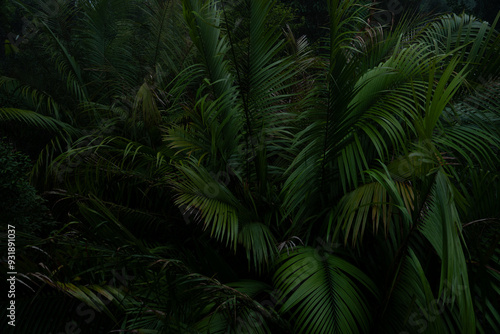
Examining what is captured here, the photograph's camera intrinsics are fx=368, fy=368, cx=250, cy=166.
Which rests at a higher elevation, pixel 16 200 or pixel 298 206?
pixel 298 206

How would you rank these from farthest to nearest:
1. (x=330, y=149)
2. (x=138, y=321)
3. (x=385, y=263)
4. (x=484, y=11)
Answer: (x=484, y=11) < (x=330, y=149) < (x=385, y=263) < (x=138, y=321)

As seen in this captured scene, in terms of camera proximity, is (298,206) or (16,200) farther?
(298,206)

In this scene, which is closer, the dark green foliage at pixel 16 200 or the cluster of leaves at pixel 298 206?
the cluster of leaves at pixel 298 206

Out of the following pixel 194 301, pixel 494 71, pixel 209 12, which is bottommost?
pixel 194 301

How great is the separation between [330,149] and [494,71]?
1.32 meters

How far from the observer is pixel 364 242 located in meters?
2.26

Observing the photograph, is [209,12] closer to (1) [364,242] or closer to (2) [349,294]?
(1) [364,242]

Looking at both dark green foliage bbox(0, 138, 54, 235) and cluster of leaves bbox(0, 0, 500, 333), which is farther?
dark green foliage bbox(0, 138, 54, 235)

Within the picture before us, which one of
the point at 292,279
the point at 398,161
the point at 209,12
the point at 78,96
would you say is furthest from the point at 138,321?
the point at 78,96

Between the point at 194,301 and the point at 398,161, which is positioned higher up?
the point at 398,161

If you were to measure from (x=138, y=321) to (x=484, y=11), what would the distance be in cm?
1356

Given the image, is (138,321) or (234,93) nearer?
(138,321)

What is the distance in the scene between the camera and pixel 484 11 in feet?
37.3

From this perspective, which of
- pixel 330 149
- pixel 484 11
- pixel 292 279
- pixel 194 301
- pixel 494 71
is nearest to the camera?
pixel 194 301
